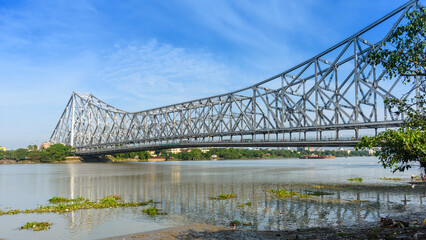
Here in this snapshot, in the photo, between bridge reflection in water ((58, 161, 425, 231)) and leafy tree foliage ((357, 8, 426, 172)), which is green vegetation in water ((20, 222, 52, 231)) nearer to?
bridge reflection in water ((58, 161, 425, 231))

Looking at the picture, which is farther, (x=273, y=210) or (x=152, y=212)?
(x=273, y=210)

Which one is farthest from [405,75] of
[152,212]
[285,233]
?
[152,212]

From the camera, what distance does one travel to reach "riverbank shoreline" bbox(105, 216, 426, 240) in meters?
12.5

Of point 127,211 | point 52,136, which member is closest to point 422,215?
point 127,211

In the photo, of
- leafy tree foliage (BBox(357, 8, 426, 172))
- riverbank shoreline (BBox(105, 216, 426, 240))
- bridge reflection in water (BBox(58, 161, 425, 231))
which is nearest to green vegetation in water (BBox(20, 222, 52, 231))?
bridge reflection in water (BBox(58, 161, 425, 231))

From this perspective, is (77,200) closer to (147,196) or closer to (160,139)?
(147,196)

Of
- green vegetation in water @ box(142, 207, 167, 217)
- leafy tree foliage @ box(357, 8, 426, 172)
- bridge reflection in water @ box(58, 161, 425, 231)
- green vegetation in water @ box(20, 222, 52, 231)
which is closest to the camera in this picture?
leafy tree foliage @ box(357, 8, 426, 172)

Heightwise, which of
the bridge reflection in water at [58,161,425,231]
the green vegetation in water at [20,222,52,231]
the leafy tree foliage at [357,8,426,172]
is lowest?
the bridge reflection in water at [58,161,425,231]

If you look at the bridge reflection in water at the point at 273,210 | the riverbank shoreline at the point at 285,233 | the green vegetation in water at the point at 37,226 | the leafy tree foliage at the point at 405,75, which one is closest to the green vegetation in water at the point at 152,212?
the bridge reflection in water at the point at 273,210

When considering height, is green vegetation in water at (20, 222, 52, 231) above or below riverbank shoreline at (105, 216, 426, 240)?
below

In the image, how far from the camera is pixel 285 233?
14445 mm

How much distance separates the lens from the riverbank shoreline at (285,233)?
12531 mm

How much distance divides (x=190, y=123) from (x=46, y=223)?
88.2 meters

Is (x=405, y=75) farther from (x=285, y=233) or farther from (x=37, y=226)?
(x=37, y=226)
